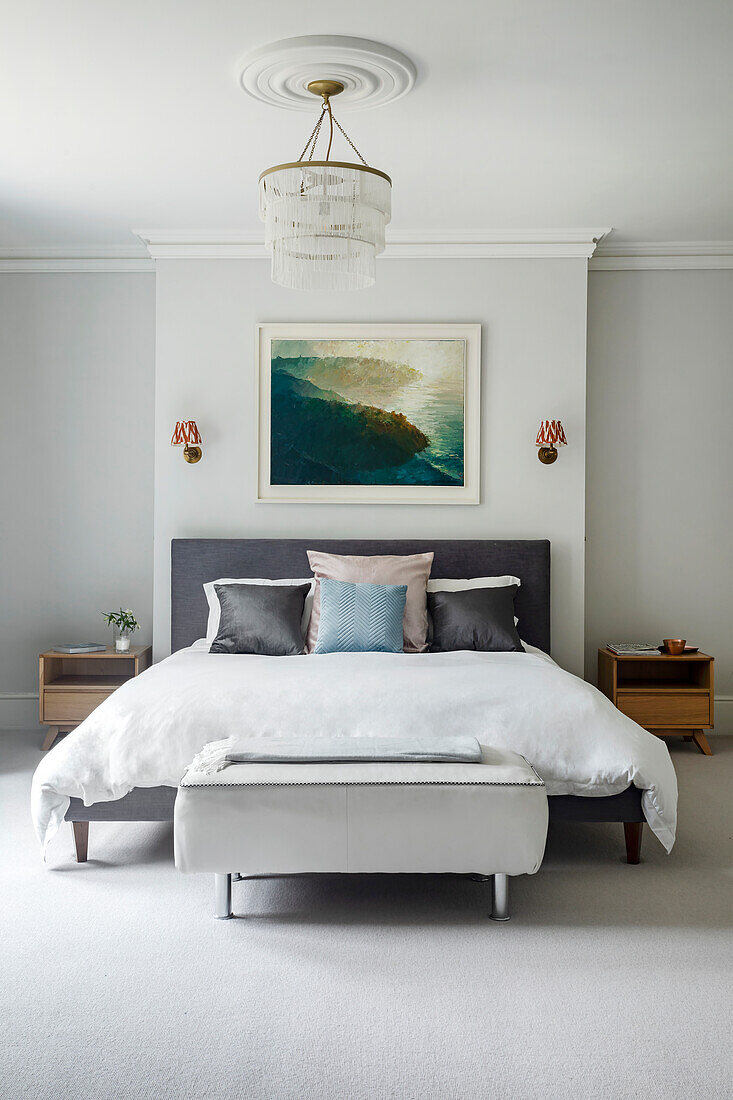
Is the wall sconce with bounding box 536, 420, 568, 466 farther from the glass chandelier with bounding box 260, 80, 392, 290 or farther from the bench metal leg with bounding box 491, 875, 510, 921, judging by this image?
the bench metal leg with bounding box 491, 875, 510, 921

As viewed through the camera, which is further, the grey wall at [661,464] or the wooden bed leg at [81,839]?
the grey wall at [661,464]

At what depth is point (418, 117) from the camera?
357 cm

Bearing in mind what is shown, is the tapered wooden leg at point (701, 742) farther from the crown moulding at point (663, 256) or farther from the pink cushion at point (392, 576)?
the crown moulding at point (663, 256)

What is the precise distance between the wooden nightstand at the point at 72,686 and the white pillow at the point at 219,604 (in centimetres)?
53

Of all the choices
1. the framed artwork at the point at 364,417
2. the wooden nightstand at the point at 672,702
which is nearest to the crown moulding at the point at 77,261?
the framed artwork at the point at 364,417

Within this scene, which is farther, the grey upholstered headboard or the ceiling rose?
the grey upholstered headboard

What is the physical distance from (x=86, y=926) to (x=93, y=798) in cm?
48

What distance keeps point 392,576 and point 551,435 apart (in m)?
1.18

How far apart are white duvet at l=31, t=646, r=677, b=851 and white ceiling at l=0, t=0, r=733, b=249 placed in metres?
2.18

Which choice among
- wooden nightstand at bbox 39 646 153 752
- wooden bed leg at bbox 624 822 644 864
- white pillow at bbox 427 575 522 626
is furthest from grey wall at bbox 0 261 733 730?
wooden bed leg at bbox 624 822 644 864

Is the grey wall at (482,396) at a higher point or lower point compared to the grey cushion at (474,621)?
higher

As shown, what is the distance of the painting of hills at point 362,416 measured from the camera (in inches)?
204

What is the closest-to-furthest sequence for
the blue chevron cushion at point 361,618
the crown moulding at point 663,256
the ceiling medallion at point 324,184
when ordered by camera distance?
the ceiling medallion at point 324,184 < the blue chevron cushion at point 361,618 < the crown moulding at point 663,256

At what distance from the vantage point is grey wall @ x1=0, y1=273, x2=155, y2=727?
5.46 m
